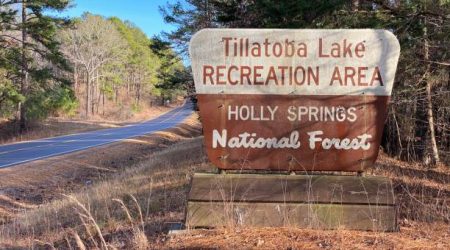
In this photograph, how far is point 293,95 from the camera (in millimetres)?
5395

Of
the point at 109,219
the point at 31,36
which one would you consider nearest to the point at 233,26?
the point at 109,219

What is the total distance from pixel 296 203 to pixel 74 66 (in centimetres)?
7241

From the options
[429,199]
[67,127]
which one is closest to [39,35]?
[67,127]

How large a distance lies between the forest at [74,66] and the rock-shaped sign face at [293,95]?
69.9 ft

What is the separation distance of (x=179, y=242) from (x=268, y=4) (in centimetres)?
662

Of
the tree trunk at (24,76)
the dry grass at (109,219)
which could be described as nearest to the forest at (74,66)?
the tree trunk at (24,76)

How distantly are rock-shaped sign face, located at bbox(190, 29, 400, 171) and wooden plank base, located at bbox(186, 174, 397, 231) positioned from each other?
0.22 metres

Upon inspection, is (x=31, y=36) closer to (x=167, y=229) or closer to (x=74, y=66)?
(x=167, y=229)

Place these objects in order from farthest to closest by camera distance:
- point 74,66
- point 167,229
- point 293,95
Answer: point 74,66
point 167,229
point 293,95

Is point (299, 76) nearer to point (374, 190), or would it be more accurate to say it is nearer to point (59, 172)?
point (374, 190)

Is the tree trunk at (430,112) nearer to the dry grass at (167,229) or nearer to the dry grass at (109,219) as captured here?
the dry grass at (167,229)

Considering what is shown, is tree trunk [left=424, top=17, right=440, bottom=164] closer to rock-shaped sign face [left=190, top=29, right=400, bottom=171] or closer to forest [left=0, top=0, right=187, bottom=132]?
rock-shaped sign face [left=190, top=29, right=400, bottom=171]

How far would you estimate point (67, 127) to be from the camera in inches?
1849

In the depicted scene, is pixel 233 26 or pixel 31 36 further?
pixel 31 36
